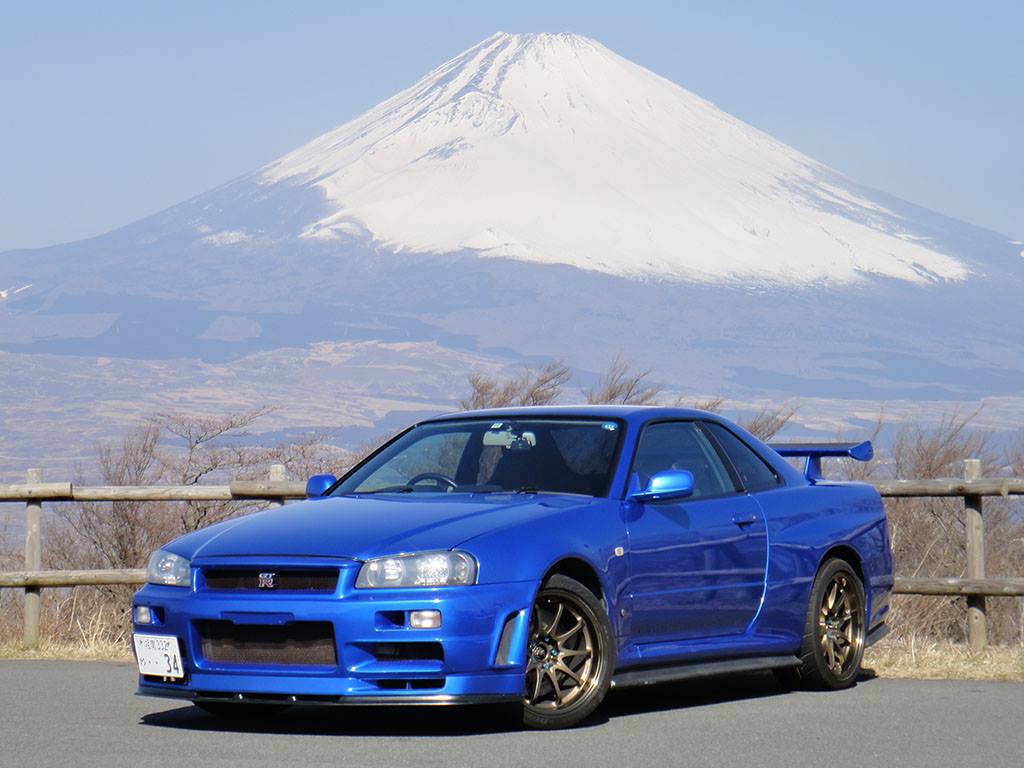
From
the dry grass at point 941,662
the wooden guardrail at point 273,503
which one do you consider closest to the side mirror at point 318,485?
the wooden guardrail at point 273,503

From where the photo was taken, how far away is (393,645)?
805 centimetres

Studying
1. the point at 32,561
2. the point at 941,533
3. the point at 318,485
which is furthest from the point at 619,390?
the point at 318,485

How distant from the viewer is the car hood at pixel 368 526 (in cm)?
819

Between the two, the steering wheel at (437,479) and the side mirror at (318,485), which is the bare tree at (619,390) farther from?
the steering wheel at (437,479)

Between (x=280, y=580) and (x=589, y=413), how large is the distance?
1981 millimetres

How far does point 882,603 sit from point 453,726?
3111 mm

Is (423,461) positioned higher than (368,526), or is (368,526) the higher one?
(423,461)

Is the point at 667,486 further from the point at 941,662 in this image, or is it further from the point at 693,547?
the point at 941,662

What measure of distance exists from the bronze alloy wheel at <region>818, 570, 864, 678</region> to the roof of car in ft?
3.99

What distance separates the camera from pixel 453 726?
339 inches

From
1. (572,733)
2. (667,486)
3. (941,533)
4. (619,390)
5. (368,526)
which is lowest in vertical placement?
(572,733)

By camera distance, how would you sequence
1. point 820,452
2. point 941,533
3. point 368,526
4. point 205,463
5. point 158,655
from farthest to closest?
1. point 205,463
2. point 941,533
3. point 820,452
4. point 158,655
5. point 368,526

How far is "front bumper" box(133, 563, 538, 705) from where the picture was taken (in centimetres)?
802

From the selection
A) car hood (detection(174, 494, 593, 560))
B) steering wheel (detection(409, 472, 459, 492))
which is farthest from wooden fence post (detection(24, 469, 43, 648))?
car hood (detection(174, 494, 593, 560))
